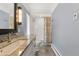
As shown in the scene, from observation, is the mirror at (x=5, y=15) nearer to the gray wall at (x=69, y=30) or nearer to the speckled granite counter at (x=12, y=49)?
the speckled granite counter at (x=12, y=49)

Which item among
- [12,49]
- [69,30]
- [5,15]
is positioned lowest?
[12,49]

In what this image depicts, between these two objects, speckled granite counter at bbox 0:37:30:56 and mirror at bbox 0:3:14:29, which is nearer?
speckled granite counter at bbox 0:37:30:56

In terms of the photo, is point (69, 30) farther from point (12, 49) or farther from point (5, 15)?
point (12, 49)

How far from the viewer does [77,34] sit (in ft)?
6.72

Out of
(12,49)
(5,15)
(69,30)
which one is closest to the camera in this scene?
(12,49)

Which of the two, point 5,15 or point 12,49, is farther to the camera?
point 5,15

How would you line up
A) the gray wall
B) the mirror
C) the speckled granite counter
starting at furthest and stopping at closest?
the gray wall < the mirror < the speckled granite counter

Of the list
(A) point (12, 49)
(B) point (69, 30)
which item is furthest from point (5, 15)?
(B) point (69, 30)

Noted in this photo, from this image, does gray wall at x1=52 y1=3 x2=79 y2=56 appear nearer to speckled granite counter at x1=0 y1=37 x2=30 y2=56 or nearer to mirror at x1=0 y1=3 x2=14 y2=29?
speckled granite counter at x1=0 y1=37 x2=30 y2=56

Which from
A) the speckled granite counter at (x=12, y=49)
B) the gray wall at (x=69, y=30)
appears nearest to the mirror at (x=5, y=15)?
the speckled granite counter at (x=12, y=49)

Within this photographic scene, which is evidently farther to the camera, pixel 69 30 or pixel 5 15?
pixel 69 30

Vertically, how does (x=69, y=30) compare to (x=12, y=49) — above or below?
above

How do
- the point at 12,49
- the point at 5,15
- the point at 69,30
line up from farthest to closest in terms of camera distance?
the point at 69,30 < the point at 5,15 < the point at 12,49

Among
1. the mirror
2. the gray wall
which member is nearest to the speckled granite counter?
the mirror
